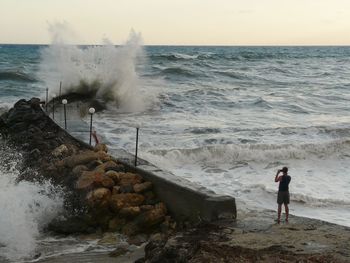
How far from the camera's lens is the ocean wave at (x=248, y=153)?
1323 centimetres

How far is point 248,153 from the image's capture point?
44.4 ft

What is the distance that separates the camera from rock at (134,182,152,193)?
25.7 ft

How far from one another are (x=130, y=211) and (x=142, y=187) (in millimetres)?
603

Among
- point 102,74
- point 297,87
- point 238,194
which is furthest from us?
point 297,87

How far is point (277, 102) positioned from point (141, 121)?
9091 millimetres

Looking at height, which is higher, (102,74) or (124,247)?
(102,74)

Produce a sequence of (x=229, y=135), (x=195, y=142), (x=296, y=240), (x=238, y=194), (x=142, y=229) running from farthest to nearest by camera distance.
Answer: (x=229, y=135) < (x=195, y=142) < (x=238, y=194) < (x=142, y=229) < (x=296, y=240)

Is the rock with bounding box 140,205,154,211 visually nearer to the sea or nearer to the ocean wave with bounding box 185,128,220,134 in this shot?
the sea

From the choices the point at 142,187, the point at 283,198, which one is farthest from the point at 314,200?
the point at 142,187

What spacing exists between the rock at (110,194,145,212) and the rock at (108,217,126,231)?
6.4 inches

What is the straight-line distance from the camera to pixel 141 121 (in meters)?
19.1

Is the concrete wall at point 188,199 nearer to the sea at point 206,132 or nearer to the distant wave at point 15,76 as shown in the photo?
the sea at point 206,132

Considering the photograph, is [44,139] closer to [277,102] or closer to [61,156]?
[61,156]

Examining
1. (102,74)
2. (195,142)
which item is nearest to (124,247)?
(195,142)
